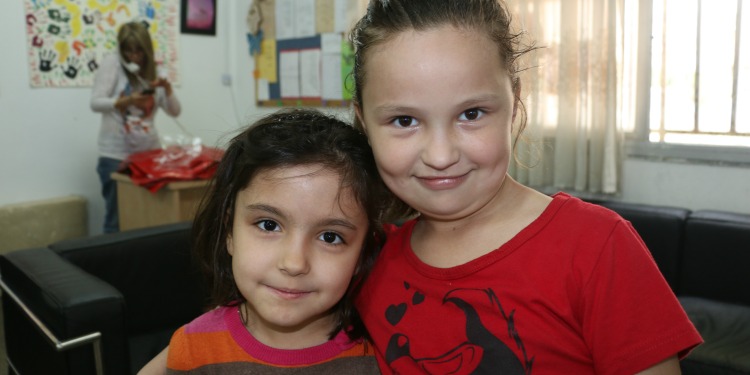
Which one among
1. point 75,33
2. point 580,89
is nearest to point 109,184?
point 75,33

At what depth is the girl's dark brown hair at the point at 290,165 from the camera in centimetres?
94

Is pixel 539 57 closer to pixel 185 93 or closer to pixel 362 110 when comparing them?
pixel 362 110

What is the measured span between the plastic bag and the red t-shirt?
6.97 ft

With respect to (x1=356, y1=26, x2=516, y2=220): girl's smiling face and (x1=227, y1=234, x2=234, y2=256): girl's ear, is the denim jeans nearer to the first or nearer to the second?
(x1=227, y1=234, x2=234, y2=256): girl's ear

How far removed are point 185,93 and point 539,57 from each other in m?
2.50

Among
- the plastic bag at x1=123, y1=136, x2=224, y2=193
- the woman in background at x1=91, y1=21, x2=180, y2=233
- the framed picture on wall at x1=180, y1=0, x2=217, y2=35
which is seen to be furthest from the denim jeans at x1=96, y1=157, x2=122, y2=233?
the framed picture on wall at x1=180, y1=0, x2=217, y2=35

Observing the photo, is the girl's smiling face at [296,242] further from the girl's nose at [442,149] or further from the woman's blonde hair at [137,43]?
the woman's blonde hair at [137,43]

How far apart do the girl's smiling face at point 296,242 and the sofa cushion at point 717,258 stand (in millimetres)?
1697

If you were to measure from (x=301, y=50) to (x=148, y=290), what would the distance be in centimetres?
232

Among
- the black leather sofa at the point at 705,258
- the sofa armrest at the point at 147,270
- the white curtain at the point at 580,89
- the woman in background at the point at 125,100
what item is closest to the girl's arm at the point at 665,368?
the black leather sofa at the point at 705,258

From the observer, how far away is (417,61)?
2.66ft

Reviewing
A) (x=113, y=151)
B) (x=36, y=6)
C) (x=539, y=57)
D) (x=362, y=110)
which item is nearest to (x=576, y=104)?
(x=539, y=57)

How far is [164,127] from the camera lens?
13.6ft

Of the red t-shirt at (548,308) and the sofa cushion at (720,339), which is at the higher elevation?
the red t-shirt at (548,308)
